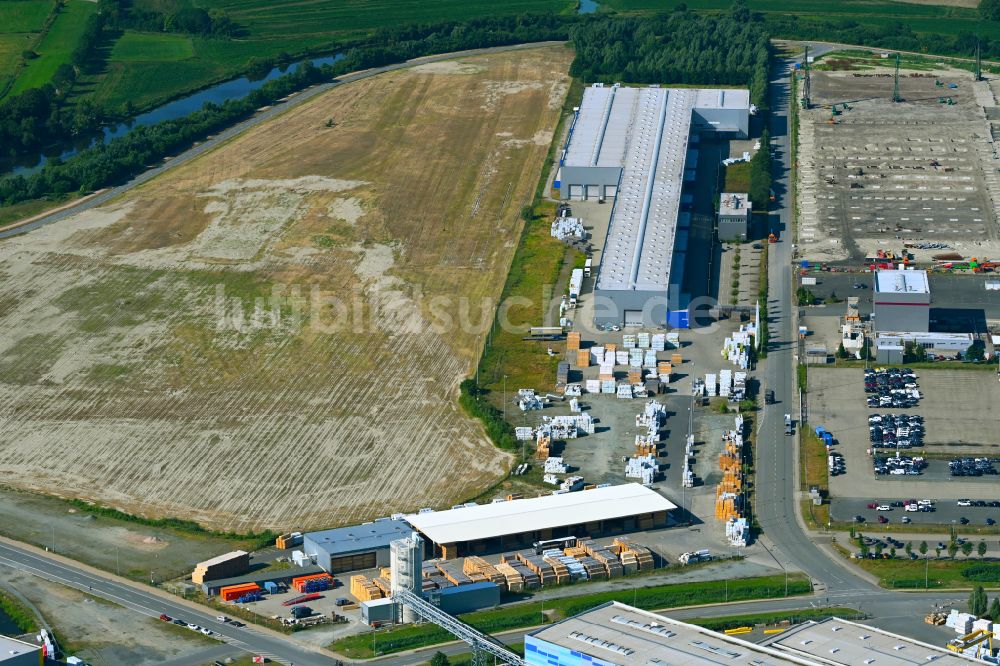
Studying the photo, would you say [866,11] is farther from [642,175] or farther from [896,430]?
[896,430]

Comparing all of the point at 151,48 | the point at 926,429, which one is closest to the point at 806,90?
the point at 151,48

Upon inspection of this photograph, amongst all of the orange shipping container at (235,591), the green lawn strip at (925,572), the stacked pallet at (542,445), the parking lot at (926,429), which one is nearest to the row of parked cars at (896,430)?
the parking lot at (926,429)

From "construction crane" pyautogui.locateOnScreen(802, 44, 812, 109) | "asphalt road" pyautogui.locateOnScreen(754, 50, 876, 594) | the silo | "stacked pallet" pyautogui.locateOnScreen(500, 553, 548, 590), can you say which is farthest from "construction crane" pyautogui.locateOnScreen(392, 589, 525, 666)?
"construction crane" pyautogui.locateOnScreen(802, 44, 812, 109)

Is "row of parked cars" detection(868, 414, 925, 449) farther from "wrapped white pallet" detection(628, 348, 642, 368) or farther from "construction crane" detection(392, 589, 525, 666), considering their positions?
"construction crane" detection(392, 589, 525, 666)

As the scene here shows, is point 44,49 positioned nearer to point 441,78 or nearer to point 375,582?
point 441,78

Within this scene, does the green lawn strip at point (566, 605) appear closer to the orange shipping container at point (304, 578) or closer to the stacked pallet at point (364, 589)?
the stacked pallet at point (364, 589)
